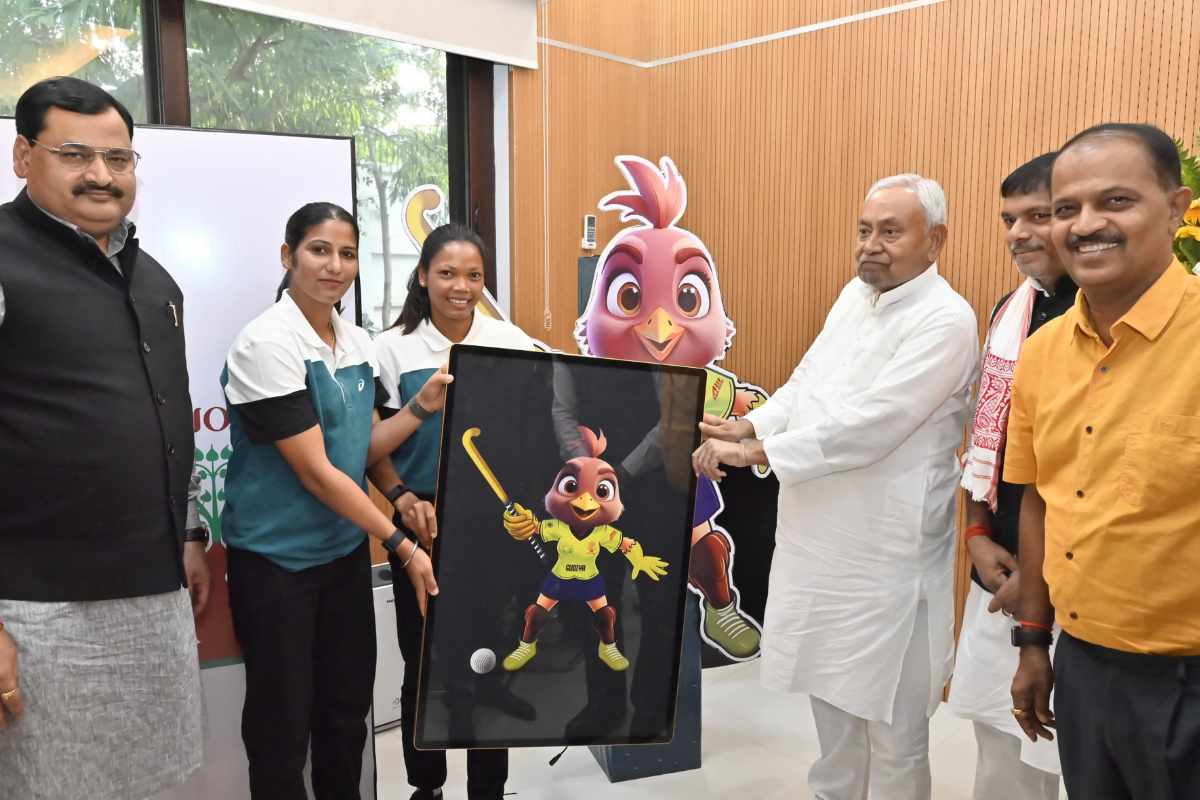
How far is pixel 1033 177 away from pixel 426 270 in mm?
1484

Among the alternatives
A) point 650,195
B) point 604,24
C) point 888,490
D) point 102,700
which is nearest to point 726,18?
point 604,24

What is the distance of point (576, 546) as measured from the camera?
1937 millimetres

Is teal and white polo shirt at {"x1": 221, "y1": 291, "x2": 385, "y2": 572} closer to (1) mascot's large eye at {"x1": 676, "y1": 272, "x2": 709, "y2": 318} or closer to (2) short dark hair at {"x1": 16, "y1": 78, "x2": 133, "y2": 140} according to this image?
(2) short dark hair at {"x1": 16, "y1": 78, "x2": 133, "y2": 140}

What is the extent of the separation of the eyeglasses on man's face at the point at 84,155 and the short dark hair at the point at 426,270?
76 centimetres

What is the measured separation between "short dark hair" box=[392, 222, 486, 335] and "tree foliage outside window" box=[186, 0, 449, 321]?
1255 mm

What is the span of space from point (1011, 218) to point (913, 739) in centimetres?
132

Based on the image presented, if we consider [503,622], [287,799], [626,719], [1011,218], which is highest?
[1011,218]

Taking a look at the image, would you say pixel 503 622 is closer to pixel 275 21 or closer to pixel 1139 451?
pixel 1139 451

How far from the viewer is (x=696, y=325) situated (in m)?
2.60

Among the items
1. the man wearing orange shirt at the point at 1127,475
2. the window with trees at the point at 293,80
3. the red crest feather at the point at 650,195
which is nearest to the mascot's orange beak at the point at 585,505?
the man wearing orange shirt at the point at 1127,475

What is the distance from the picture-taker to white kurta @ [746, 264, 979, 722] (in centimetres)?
203

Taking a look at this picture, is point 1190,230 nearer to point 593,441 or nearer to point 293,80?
point 593,441

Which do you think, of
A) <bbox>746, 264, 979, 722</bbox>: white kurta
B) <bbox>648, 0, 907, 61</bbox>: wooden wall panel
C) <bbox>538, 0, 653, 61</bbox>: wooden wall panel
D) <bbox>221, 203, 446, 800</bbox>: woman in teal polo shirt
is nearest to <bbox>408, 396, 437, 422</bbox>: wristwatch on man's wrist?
<bbox>221, 203, 446, 800</bbox>: woman in teal polo shirt

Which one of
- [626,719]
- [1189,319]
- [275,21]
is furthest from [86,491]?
[275,21]
